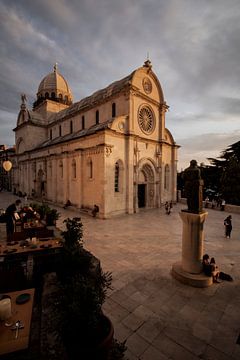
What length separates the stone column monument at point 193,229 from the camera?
264 inches

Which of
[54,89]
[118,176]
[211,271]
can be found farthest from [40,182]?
[211,271]

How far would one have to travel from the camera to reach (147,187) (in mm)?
22594

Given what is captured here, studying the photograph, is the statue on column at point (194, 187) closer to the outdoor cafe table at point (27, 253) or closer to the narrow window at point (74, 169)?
the outdoor cafe table at point (27, 253)

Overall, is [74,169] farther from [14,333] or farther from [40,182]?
[14,333]

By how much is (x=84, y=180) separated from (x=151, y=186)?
811cm

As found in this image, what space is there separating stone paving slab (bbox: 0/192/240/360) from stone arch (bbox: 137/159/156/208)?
12.0 metres

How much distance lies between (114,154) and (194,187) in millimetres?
12037

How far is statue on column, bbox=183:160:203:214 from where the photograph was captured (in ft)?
22.0

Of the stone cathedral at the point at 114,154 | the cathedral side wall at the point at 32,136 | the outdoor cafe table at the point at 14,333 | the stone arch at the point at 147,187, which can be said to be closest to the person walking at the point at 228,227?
the stone cathedral at the point at 114,154

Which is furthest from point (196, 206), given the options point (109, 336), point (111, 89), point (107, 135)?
point (111, 89)

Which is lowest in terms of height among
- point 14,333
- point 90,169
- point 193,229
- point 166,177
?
A: point 14,333

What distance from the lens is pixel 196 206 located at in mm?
6824

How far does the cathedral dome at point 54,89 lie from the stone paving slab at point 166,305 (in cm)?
3357

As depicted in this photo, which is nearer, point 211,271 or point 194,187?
point 211,271
